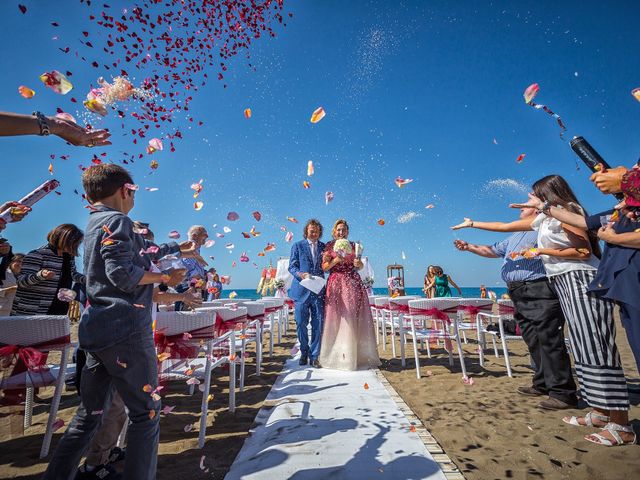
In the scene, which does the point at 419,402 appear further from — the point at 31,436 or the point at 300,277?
the point at 31,436

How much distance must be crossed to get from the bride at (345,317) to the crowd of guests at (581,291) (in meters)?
2.10

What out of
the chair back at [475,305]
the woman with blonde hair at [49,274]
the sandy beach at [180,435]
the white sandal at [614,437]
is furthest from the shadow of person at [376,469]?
the woman with blonde hair at [49,274]

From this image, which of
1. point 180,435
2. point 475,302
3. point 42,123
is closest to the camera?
point 42,123

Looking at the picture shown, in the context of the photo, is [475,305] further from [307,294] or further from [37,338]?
[37,338]

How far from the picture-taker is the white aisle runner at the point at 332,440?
81.8 inches

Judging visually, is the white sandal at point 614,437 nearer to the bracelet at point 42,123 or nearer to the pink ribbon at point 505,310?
the pink ribbon at point 505,310

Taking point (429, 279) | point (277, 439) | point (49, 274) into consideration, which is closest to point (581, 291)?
point (277, 439)

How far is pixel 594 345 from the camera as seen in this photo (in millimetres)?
2646

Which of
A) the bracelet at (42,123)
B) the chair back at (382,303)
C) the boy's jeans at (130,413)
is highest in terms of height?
the bracelet at (42,123)

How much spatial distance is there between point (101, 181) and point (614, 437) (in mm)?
4059

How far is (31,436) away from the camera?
9.48ft

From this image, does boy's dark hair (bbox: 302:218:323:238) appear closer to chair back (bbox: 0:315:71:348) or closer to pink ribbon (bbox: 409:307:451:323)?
pink ribbon (bbox: 409:307:451:323)

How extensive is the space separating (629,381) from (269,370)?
5.11 metres

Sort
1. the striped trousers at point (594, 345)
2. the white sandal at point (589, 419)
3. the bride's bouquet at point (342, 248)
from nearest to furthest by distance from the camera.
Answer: the striped trousers at point (594, 345) < the white sandal at point (589, 419) < the bride's bouquet at point (342, 248)
